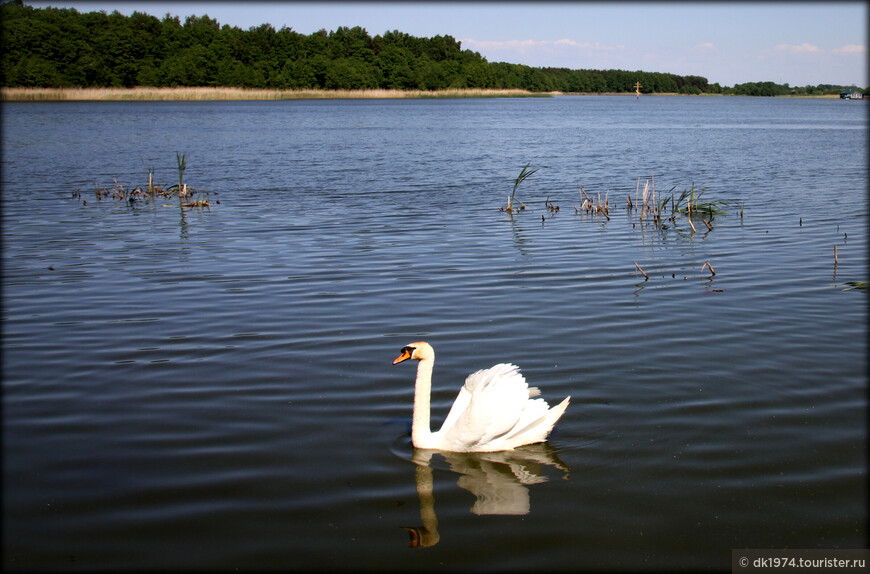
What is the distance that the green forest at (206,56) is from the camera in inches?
3610

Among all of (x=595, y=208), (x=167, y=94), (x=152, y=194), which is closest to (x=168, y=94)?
(x=167, y=94)

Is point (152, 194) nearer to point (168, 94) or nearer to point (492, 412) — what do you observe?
point (492, 412)

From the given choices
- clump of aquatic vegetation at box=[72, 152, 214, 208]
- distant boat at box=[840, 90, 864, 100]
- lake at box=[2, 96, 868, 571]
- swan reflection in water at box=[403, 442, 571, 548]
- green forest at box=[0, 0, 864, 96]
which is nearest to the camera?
lake at box=[2, 96, 868, 571]

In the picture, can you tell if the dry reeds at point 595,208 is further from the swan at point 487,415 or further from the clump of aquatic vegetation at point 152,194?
the swan at point 487,415

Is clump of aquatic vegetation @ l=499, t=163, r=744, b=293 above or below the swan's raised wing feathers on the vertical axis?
above

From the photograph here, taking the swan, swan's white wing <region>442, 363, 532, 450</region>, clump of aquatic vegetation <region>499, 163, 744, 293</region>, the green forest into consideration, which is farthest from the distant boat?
swan's white wing <region>442, 363, 532, 450</region>

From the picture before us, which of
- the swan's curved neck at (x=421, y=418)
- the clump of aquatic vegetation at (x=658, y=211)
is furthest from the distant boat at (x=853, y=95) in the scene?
the swan's curved neck at (x=421, y=418)

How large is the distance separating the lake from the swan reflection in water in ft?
0.07

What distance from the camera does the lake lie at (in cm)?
474

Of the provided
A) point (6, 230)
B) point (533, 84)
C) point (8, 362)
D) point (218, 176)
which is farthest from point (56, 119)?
point (533, 84)

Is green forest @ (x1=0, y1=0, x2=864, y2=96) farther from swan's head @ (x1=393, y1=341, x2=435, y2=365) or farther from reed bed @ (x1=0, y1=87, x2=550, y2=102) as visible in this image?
swan's head @ (x1=393, y1=341, x2=435, y2=365)

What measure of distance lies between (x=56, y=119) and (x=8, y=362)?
161 ft

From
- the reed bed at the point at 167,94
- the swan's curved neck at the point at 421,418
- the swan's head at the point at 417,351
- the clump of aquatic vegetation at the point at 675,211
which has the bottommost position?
the swan's curved neck at the point at 421,418

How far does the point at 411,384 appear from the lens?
7199 millimetres
